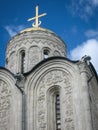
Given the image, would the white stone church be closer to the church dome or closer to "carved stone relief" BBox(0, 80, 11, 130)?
"carved stone relief" BBox(0, 80, 11, 130)

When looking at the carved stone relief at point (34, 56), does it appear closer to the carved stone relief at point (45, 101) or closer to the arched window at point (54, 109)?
the carved stone relief at point (45, 101)

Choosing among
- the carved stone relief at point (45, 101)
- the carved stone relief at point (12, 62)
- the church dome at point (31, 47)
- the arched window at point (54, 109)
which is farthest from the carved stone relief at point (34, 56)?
the arched window at point (54, 109)

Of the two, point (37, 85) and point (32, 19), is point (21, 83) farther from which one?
point (32, 19)

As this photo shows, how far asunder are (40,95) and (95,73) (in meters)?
3.31

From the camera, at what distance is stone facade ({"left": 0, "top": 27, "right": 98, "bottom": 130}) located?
15727 mm

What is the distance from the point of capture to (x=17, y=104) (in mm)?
17031

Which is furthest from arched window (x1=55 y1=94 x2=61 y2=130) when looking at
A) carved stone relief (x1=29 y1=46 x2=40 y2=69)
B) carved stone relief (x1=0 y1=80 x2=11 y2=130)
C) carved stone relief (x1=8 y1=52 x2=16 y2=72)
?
carved stone relief (x1=8 y1=52 x2=16 y2=72)

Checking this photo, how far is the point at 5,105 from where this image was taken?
57.4 feet

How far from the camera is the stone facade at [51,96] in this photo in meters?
15.7

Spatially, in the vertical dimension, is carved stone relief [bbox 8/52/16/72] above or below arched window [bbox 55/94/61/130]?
above

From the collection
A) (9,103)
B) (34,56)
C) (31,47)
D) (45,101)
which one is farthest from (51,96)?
(31,47)

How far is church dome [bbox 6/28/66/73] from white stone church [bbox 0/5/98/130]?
7.19ft

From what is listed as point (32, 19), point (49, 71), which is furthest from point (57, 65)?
point (32, 19)

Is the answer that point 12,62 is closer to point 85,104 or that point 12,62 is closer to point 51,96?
point 51,96
